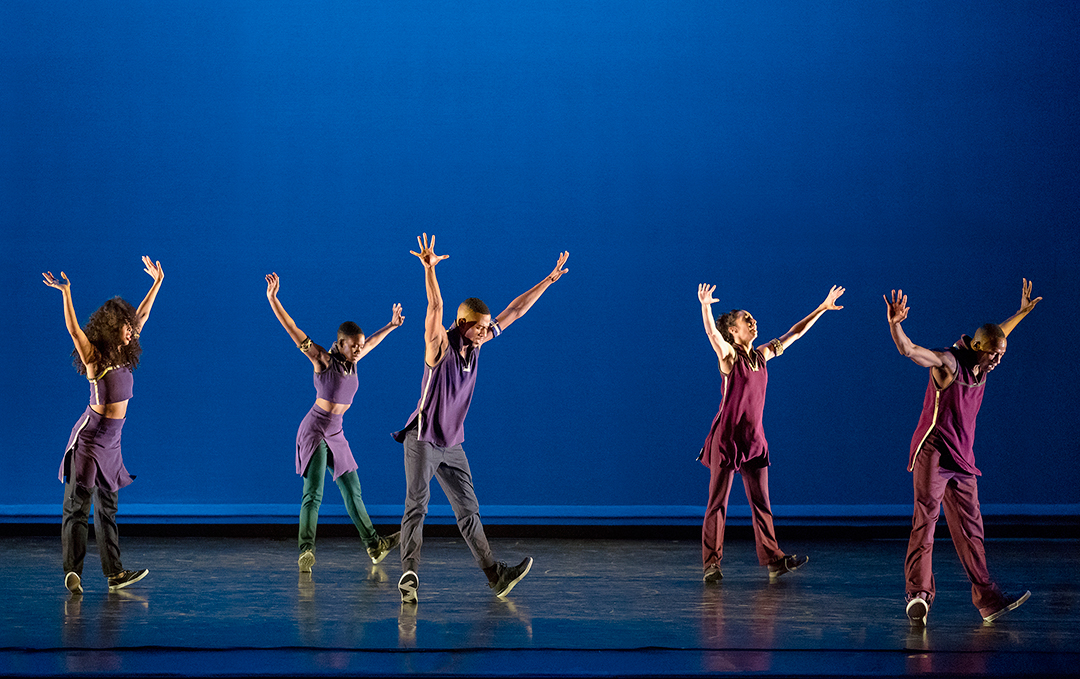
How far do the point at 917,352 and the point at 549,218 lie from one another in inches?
140

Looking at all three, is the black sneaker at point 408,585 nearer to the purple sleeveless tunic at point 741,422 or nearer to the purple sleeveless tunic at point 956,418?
the purple sleeveless tunic at point 741,422

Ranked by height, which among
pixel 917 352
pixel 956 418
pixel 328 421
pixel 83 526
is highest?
pixel 917 352

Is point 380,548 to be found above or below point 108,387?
below

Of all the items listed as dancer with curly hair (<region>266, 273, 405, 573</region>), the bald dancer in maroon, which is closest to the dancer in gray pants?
dancer with curly hair (<region>266, 273, 405, 573</region>)

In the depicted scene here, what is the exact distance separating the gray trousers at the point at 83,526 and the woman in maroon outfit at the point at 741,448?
2914mm

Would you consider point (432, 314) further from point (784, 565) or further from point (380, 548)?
point (784, 565)

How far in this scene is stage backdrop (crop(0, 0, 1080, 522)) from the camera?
6707 millimetres

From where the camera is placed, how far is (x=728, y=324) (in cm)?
483

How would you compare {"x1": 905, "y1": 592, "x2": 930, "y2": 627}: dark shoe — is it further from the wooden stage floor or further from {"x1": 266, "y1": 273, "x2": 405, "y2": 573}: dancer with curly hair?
{"x1": 266, "y1": 273, "x2": 405, "y2": 573}: dancer with curly hair

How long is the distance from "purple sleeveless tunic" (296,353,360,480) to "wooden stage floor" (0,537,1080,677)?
612mm

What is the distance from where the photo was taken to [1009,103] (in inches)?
265

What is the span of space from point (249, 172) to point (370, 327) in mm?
1472

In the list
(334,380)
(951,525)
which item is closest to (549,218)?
(334,380)

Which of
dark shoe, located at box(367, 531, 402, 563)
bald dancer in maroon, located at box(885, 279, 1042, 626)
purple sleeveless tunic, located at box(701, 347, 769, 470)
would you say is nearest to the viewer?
bald dancer in maroon, located at box(885, 279, 1042, 626)
